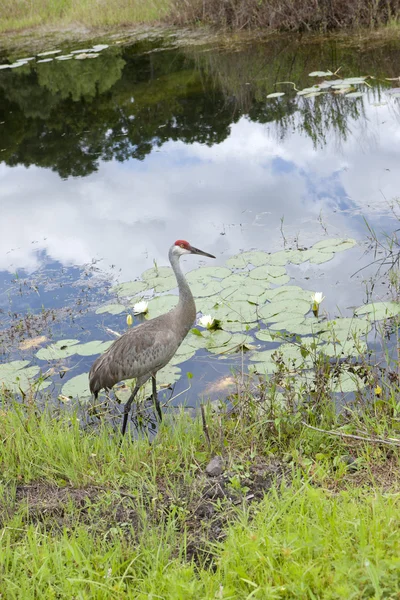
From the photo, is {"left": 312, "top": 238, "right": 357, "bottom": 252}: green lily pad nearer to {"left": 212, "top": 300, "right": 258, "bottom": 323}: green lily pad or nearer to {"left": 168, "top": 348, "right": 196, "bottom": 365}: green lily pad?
{"left": 212, "top": 300, "right": 258, "bottom": 323}: green lily pad

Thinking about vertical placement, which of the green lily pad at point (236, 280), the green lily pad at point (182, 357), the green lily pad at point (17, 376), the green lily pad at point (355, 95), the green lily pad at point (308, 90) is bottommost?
the green lily pad at point (182, 357)

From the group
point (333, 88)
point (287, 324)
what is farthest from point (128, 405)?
point (333, 88)

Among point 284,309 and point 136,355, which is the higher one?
point 136,355

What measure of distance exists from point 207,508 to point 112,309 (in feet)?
8.80

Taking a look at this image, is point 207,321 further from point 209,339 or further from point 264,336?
point 264,336

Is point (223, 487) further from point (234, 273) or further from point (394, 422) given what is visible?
point (234, 273)

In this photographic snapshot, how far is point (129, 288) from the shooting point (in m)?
5.50

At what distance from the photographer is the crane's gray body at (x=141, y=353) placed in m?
4.19

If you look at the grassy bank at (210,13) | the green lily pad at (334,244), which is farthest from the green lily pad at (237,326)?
the grassy bank at (210,13)

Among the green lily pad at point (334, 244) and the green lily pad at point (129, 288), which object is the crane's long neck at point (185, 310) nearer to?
the green lily pad at point (129, 288)

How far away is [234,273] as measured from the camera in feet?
17.6

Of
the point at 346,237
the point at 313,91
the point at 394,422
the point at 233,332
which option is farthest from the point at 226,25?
the point at 394,422

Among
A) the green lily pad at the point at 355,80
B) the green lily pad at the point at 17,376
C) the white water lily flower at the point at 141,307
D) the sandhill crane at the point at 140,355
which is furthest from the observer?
the green lily pad at the point at 355,80

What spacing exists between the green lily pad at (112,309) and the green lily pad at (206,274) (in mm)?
588
